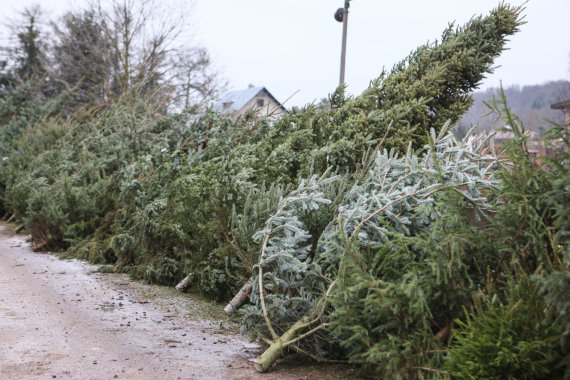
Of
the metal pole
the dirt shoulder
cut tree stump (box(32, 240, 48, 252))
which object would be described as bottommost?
the dirt shoulder

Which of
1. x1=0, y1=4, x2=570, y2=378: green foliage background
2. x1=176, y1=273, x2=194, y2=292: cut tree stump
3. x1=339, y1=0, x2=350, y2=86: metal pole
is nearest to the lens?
x1=0, y1=4, x2=570, y2=378: green foliage background

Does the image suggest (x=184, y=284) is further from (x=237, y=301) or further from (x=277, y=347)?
(x=277, y=347)

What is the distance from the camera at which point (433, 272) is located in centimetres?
312

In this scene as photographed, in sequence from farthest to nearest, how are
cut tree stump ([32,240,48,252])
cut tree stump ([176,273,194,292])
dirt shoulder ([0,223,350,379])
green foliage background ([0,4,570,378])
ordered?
1. cut tree stump ([32,240,48,252])
2. cut tree stump ([176,273,194,292])
3. dirt shoulder ([0,223,350,379])
4. green foliage background ([0,4,570,378])

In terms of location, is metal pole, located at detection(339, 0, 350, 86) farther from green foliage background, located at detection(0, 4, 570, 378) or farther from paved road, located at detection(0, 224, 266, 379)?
paved road, located at detection(0, 224, 266, 379)

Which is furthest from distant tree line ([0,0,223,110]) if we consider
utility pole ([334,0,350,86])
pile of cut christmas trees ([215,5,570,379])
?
pile of cut christmas trees ([215,5,570,379])

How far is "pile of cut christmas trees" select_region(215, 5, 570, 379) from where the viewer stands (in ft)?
8.96

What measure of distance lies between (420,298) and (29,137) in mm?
12140

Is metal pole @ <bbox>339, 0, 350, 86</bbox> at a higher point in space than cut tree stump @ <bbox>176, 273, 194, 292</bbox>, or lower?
higher

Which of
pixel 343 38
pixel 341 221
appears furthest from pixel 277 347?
pixel 343 38

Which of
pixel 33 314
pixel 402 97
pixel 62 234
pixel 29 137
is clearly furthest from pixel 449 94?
pixel 29 137

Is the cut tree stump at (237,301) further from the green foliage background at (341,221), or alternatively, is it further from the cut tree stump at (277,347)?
the cut tree stump at (277,347)

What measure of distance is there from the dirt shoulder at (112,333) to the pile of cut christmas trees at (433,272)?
41cm

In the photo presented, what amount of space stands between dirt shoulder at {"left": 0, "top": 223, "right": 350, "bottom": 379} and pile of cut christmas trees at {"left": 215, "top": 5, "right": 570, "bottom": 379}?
41 cm
